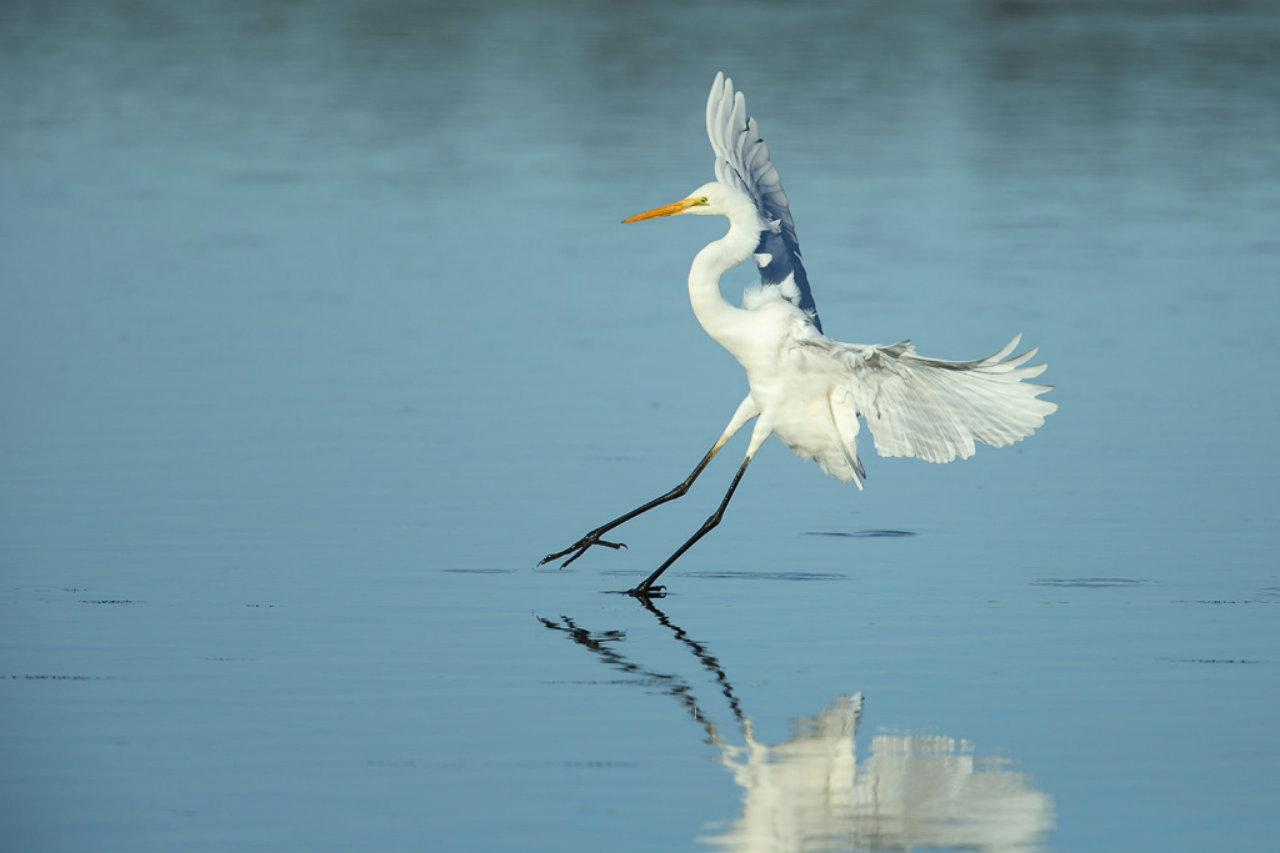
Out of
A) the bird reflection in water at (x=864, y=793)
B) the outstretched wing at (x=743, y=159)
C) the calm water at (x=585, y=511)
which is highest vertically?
the outstretched wing at (x=743, y=159)

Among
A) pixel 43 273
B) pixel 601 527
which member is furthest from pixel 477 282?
pixel 601 527

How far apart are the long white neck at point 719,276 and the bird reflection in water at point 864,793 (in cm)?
292

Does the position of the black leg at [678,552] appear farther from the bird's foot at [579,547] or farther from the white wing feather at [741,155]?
the white wing feather at [741,155]

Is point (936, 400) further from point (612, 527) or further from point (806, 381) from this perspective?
point (612, 527)

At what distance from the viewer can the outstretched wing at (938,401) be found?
8672 millimetres

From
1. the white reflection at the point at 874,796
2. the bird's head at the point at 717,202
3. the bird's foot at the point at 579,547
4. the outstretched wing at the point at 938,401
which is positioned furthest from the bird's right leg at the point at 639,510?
the white reflection at the point at 874,796

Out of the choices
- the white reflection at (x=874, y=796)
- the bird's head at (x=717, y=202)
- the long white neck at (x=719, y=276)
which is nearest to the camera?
the white reflection at (x=874, y=796)

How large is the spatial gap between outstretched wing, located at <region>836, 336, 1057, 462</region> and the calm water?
59 centimetres

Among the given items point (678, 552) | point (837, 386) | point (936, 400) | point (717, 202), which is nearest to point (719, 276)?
point (717, 202)

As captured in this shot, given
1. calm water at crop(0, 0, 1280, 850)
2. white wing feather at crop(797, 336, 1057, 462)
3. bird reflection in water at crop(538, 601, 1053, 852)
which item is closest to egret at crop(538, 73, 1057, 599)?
white wing feather at crop(797, 336, 1057, 462)

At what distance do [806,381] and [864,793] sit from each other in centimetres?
354

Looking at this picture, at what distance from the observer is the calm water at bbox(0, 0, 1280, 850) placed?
6215 millimetres

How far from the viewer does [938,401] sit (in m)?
8.96

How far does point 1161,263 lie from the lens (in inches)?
695
